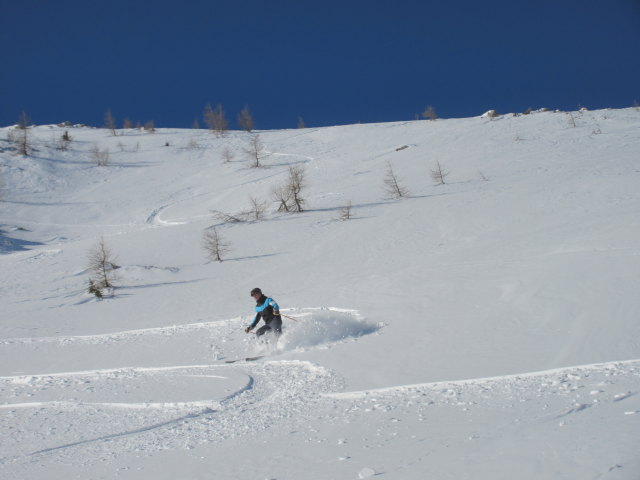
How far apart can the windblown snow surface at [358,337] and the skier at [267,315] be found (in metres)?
0.34

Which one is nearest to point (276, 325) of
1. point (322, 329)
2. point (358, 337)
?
point (322, 329)

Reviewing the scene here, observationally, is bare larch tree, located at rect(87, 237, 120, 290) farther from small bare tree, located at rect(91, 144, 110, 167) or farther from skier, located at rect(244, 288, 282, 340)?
small bare tree, located at rect(91, 144, 110, 167)

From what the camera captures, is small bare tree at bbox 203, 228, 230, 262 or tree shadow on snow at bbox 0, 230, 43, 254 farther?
tree shadow on snow at bbox 0, 230, 43, 254

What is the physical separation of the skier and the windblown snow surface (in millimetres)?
345

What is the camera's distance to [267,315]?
34.8 feet

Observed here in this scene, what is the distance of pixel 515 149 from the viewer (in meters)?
32.0

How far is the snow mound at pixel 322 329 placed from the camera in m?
10.4

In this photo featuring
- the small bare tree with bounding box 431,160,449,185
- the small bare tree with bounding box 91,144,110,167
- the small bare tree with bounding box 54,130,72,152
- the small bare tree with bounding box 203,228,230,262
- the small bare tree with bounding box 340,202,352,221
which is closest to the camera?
the small bare tree with bounding box 203,228,230,262

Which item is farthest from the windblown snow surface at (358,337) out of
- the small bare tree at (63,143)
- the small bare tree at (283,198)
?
the small bare tree at (63,143)

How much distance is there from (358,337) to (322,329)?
1013 mm

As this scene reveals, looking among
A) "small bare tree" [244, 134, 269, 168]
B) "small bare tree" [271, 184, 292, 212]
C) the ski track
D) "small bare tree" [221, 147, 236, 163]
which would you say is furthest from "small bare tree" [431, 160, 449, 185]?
"small bare tree" [221, 147, 236, 163]

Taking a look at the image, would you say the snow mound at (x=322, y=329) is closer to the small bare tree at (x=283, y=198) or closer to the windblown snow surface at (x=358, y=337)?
the windblown snow surface at (x=358, y=337)

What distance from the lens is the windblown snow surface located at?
475 centimetres

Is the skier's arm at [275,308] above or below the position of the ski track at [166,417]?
above
